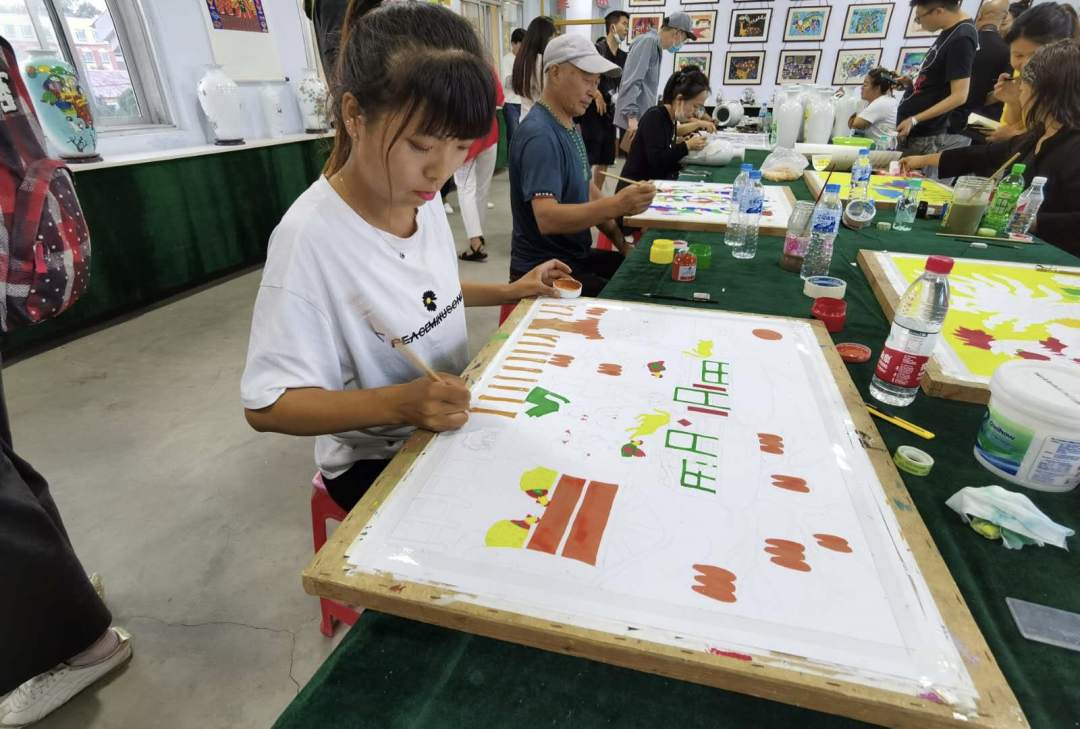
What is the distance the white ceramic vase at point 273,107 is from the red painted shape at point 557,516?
388 cm

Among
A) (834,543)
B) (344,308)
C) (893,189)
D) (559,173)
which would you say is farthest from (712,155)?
(834,543)

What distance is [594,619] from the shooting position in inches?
18.5

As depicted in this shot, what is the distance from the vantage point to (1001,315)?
112cm

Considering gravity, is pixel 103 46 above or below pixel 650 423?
above

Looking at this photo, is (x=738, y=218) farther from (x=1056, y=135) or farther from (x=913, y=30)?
(x=913, y=30)

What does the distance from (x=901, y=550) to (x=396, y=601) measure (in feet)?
1.64

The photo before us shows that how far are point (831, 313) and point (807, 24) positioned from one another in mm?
7316

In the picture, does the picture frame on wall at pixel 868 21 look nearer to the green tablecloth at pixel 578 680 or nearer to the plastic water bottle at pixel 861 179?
the plastic water bottle at pixel 861 179

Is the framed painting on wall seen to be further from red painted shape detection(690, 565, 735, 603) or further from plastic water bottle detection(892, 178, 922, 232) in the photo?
red painted shape detection(690, 565, 735, 603)

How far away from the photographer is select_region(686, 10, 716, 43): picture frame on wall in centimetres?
688

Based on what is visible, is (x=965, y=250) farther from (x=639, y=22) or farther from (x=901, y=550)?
(x=639, y=22)

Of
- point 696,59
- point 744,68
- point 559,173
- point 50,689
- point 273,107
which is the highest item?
point 696,59

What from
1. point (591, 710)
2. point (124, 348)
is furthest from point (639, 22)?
point (591, 710)

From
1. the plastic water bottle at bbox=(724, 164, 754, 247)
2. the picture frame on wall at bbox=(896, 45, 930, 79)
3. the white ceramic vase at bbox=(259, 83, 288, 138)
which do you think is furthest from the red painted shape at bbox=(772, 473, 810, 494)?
the picture frame on wall at bbox=(896, 45, 930, 79)
